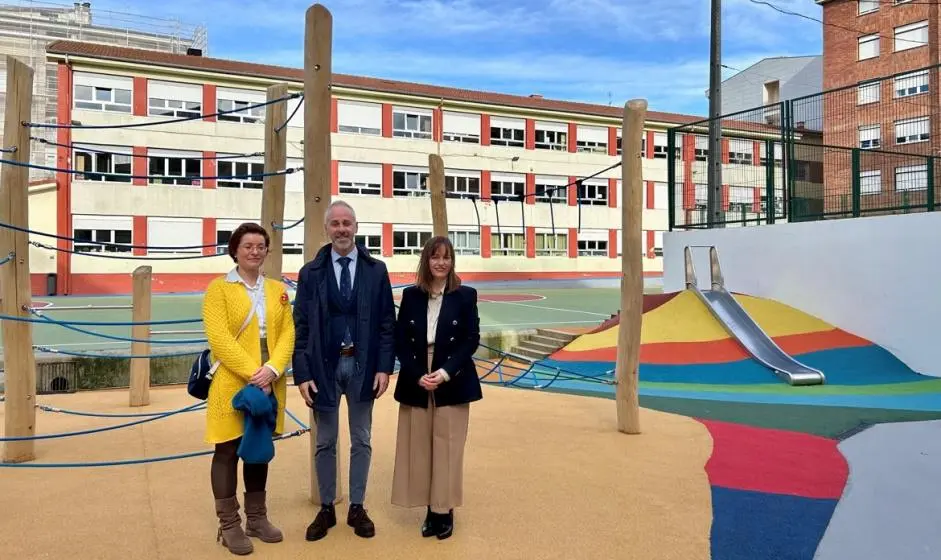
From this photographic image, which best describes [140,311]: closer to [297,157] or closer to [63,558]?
[63,558]

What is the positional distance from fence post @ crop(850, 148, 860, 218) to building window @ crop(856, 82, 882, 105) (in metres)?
0.85

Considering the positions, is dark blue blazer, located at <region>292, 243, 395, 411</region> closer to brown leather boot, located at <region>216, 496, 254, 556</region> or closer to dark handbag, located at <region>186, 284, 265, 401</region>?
dark handbag, located at <region>186, 284, 265, 401</region>

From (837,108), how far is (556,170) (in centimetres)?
2358

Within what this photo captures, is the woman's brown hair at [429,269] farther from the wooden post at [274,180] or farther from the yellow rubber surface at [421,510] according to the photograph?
the wooden post at [274,180]

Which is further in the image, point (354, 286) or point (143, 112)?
point (143, 112)

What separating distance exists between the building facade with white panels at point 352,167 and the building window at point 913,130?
12.6 meters

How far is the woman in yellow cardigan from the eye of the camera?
127 inches

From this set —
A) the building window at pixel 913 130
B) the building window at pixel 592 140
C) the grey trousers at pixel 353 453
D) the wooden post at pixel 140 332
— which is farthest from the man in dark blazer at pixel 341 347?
the building window at pixel 592 140

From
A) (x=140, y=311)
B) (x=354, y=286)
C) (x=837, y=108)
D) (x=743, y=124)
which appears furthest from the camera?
(x=743, y=124)

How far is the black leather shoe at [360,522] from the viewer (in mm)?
3504

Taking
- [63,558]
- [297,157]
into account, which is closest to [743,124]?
[63,558]

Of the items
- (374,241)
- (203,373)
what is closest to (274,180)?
(203,373)

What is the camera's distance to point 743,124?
12539 millimetres

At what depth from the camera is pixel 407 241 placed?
3156 cm
